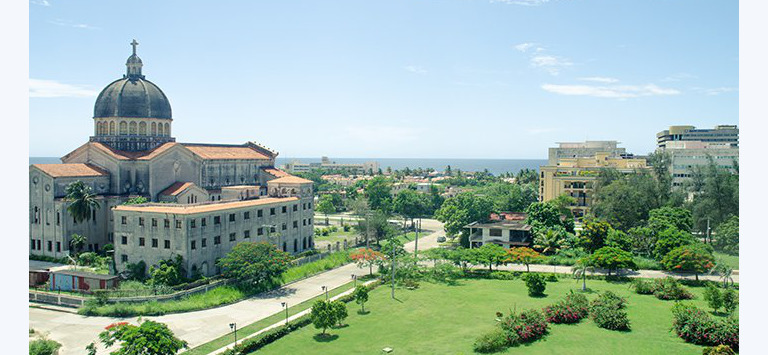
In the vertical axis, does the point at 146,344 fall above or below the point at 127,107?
below

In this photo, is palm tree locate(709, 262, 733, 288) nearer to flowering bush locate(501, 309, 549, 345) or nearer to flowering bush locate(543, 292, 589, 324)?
flowering bush locate(543, 292, 589, 324)

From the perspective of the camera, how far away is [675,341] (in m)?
33.1

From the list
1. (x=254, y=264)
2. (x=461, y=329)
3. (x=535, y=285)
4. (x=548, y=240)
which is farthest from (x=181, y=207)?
(x=548, y=240)

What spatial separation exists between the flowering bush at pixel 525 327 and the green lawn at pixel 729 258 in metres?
30.8

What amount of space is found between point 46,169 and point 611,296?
55049 millimetres

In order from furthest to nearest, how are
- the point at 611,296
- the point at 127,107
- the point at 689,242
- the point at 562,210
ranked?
the point at 562,210, the point at 127,107, the point at 689,242, the point at 611,296

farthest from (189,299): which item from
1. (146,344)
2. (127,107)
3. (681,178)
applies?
(681,178)

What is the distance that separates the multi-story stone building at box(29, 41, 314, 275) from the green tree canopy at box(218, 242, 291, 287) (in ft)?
11.8

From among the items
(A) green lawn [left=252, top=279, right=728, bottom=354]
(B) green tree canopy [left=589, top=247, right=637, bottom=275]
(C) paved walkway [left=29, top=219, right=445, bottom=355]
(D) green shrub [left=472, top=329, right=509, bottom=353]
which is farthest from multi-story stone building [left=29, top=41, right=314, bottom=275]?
(B) green tree canopy [left=589, top=247, right=637, bottom=275]

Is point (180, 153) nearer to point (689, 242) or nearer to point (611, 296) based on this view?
point (611, 296)

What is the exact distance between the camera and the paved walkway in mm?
35875

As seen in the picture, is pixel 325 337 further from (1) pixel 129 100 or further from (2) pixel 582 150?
(2) pixel 582 150

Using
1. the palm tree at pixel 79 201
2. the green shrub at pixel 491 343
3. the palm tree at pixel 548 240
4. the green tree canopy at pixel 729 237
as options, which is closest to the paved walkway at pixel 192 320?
the palm tree at pixel 79 201

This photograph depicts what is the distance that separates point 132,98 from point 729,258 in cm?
6872
